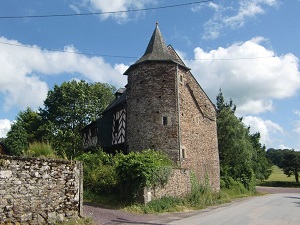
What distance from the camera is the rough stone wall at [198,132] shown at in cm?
2554

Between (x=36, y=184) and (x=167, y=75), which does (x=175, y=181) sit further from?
(x=36, y=184)

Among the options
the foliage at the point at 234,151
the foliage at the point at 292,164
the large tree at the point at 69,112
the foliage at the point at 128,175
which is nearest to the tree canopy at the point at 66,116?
the large tree at the point at 69,112

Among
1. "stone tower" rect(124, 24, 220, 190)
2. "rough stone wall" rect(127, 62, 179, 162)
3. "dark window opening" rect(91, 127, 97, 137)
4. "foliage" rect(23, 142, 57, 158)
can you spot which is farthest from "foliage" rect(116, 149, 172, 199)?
"dark window opening" rect(91, 127, 97, 137)

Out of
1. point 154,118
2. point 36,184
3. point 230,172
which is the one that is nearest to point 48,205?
point 36,184

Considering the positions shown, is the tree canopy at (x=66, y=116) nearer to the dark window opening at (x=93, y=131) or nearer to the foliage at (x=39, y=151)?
the dark window opening at (x=93, y=131)

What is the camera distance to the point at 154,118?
24859mm

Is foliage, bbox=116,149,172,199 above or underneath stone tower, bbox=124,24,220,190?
underneath

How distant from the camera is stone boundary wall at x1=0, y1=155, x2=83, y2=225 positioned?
396 inches

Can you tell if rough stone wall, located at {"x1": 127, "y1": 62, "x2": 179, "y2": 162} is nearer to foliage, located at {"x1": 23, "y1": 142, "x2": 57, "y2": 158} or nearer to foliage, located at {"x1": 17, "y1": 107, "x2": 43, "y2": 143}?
foliage, located at {"x1": 23, "y1": 142, "x2": 57, "y2": 158}

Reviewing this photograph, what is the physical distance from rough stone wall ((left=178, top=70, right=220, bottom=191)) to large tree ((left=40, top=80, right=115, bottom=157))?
13.9 meters

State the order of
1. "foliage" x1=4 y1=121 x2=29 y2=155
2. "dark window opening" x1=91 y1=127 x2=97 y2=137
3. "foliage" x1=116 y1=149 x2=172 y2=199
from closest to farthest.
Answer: "foliage" x1=116 y1=149 x2=172 y2=199 → "dark window opening" x1=91 y1=127 x2=97 y2=137 → "foliage" x1=4 y1=121 x2=29 y2=155

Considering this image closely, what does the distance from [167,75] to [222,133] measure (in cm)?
1767

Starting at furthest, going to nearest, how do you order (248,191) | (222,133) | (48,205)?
(222,133) < (248,191) < (48,205)

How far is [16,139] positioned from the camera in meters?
37.5
